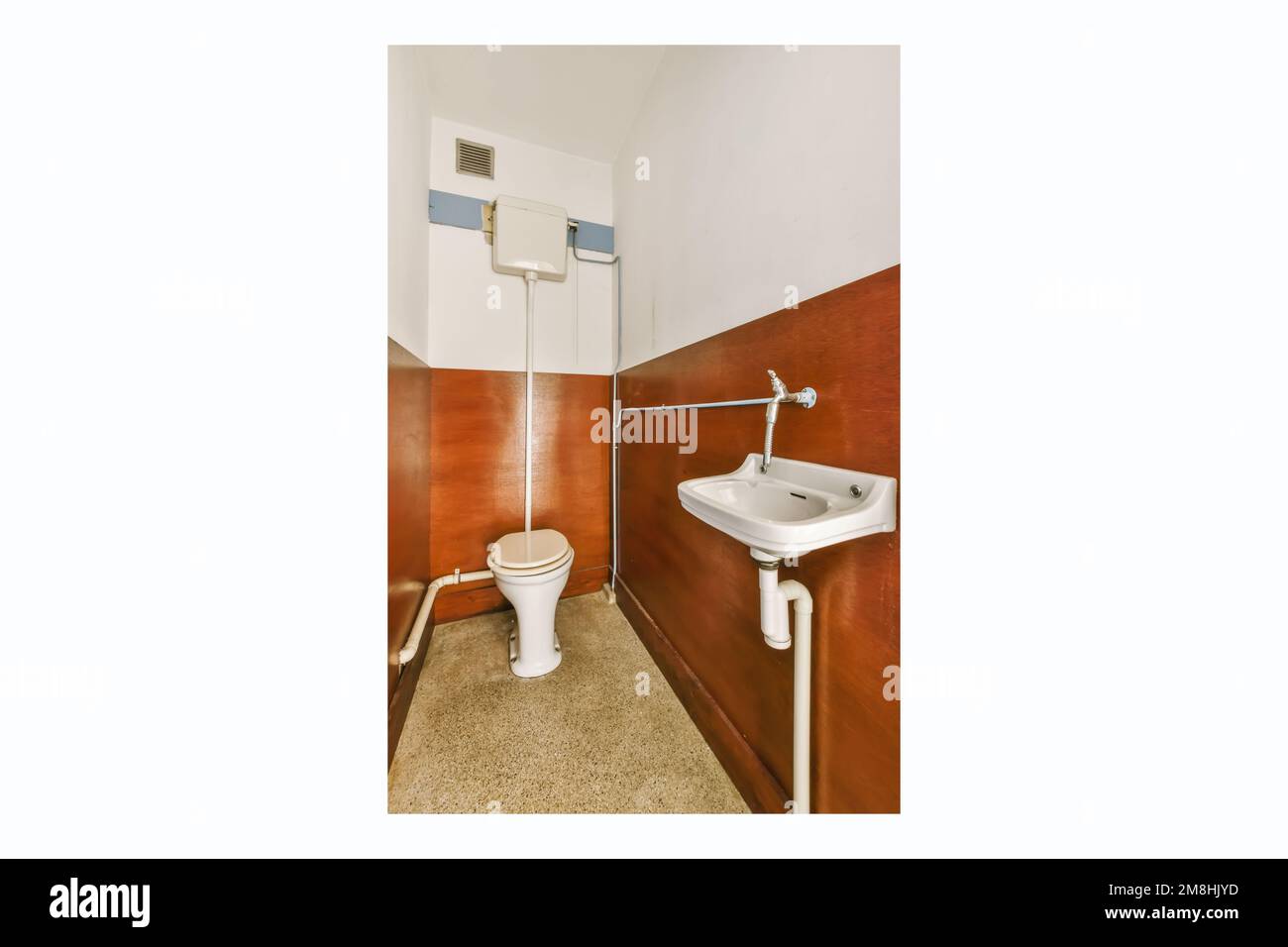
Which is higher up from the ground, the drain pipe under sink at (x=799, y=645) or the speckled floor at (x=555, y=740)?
the drain pipe under sink at (x=799, y=645)

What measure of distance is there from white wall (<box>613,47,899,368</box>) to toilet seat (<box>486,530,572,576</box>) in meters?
0.88

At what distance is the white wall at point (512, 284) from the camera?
1731 mm

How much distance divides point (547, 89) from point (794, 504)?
1973 millimetres

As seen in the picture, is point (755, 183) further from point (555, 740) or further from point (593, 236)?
point (555, 740)

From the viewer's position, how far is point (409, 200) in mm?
1353

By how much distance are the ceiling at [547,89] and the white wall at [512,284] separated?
0.26 ft

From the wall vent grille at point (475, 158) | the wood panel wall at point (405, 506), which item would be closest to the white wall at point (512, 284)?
the wall vent grille at point (475, 158)

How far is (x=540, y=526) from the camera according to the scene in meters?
1.98

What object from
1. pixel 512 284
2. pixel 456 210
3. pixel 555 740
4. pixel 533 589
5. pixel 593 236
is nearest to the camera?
pixel 555 740

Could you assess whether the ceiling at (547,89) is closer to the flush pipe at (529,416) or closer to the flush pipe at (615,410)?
the flush pipe at (615,410)


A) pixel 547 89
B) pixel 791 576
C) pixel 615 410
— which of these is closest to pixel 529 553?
pixel 615 410

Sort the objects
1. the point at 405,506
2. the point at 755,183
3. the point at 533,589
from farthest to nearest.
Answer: the point at 533,589 < the point at 405,506 < the point at 755,183

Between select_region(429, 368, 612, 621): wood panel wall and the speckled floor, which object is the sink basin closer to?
the speckled floor

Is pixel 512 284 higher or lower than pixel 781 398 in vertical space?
higher
